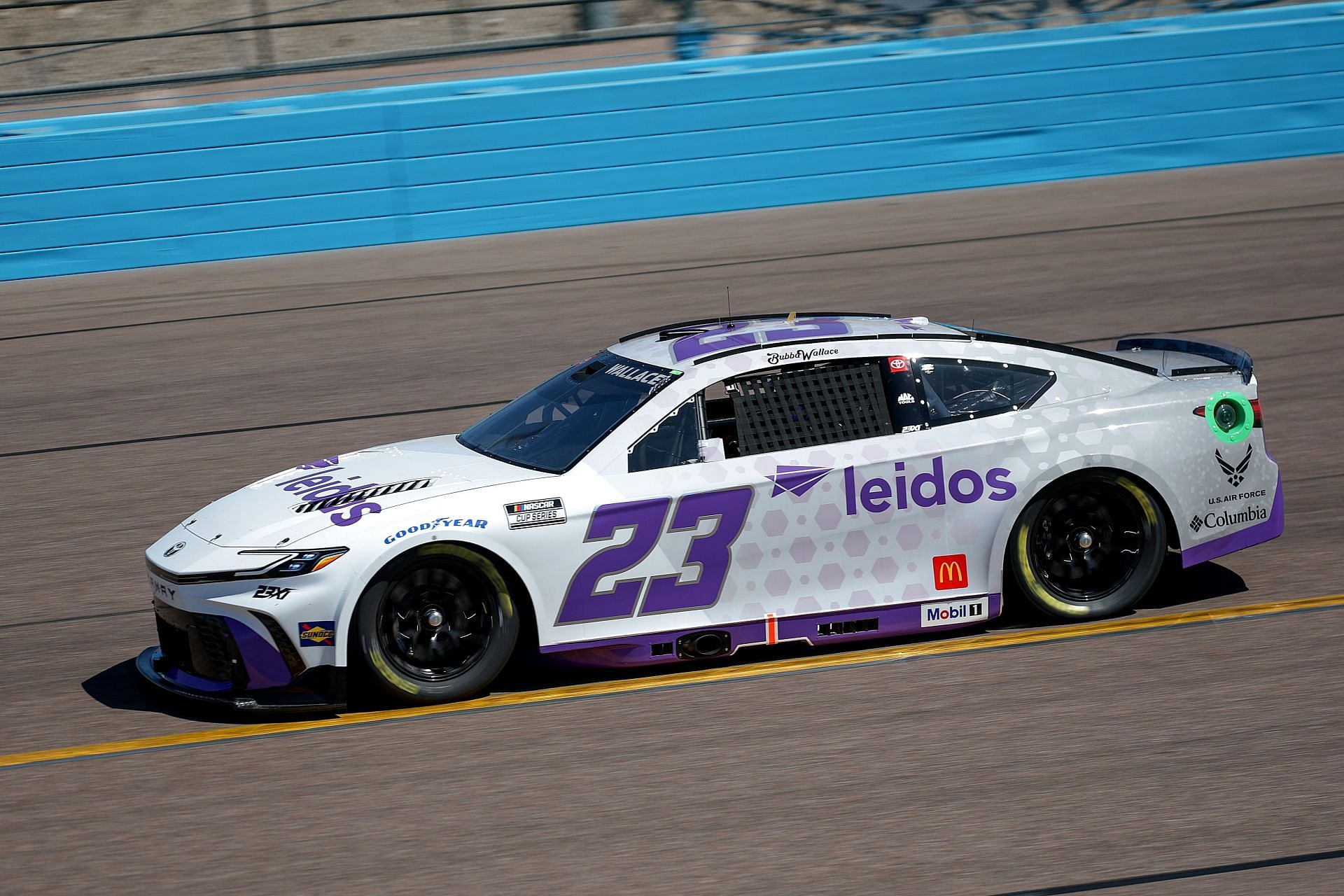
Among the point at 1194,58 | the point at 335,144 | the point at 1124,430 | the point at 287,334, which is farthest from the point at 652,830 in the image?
the point at 1194,58

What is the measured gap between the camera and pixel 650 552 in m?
5.93

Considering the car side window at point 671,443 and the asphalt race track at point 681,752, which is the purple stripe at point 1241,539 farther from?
the car side window at point 671,443

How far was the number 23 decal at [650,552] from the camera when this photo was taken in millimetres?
5891

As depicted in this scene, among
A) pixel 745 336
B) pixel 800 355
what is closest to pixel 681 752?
pixel 800 355

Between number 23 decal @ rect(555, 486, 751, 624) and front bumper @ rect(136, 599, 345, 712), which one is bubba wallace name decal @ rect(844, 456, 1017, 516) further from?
front bumper @ rect(136, 599, 345, 712)

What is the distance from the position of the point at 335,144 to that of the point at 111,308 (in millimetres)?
3084

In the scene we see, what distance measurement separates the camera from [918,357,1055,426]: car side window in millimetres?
6352

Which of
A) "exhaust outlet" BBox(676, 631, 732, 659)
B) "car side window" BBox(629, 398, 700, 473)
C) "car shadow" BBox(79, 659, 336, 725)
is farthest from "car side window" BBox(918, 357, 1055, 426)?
"car shadow" BBox(79, 659, 336, 725)

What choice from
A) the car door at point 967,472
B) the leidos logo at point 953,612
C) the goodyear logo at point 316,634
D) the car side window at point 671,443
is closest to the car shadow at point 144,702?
the goodyear logo at point 316,634

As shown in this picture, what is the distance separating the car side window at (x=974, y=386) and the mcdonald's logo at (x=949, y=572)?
0.56 m

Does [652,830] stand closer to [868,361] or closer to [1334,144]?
[868,361]

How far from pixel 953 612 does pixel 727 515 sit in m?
1.09

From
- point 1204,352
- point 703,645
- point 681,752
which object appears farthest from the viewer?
point 1204,352

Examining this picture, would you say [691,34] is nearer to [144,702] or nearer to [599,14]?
[599,14]
